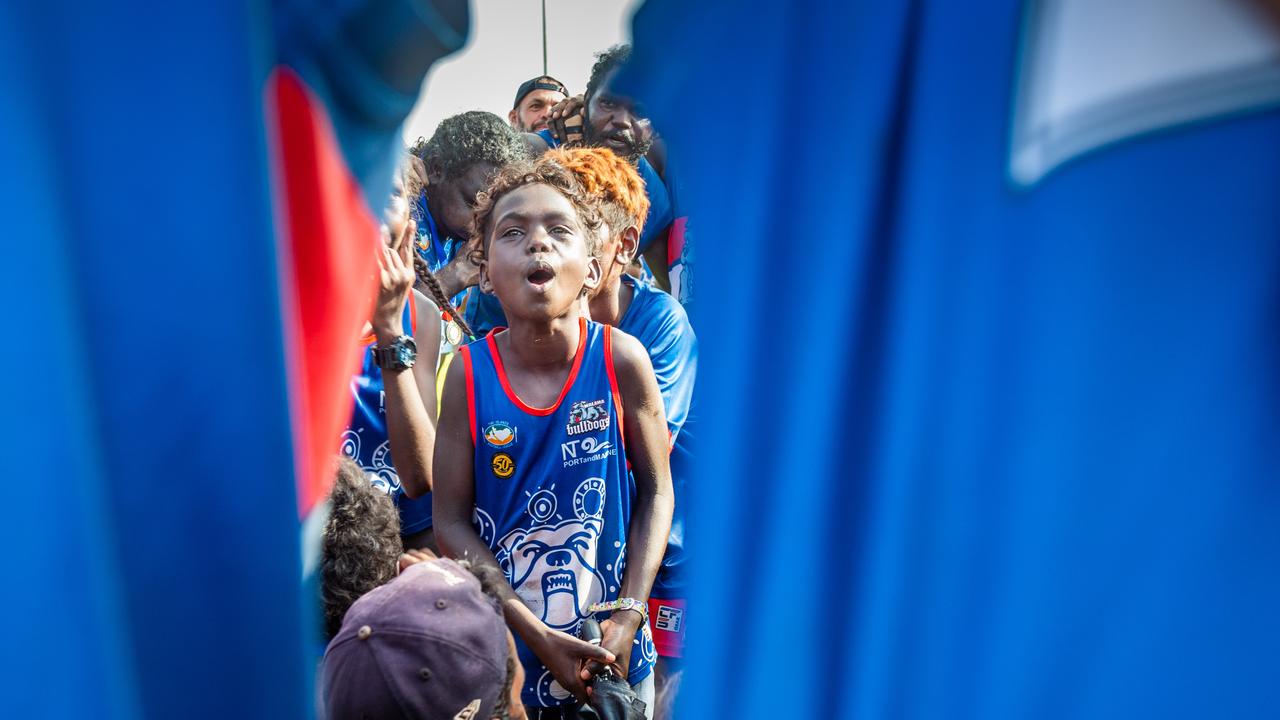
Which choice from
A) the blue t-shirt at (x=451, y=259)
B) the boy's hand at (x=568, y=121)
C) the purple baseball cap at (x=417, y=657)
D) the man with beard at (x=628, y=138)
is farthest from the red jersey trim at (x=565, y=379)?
the boy's hand at (x=568, y=121)

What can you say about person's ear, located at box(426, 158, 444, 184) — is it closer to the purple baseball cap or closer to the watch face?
the watch face

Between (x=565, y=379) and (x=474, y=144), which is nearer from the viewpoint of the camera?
(x=565, y=379)

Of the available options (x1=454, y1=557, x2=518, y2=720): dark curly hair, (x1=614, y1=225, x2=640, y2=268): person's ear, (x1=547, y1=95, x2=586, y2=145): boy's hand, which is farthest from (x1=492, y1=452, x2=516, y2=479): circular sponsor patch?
(x1=547, y1=95, x2=586, y2=145): boy's hand

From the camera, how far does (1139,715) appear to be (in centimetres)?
77

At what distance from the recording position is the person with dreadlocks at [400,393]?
2.10m

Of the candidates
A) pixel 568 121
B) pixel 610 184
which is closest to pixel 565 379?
pixel 610 184

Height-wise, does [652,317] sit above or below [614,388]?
above

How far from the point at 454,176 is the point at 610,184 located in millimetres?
1141

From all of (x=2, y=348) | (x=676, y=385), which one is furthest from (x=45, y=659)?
(x=676, y=385)

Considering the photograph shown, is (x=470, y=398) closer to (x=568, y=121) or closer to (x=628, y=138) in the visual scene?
(x=628, y=138)

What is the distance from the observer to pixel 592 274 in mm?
2104

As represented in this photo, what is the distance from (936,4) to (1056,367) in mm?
281

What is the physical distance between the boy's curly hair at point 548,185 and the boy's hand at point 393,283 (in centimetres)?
15

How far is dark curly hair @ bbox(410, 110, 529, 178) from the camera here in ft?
10.7
